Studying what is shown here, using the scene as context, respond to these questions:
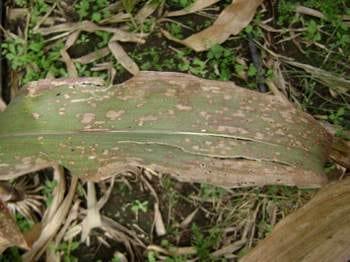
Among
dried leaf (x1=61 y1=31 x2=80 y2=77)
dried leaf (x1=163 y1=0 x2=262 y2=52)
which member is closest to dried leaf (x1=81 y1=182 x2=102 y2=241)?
dried leaf (x1=61 y1=31 x2=80 y2=77)

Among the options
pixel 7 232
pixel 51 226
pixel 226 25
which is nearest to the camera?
pixel 7 232

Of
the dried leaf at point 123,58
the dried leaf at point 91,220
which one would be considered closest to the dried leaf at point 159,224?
the dried leaf at point 91,220

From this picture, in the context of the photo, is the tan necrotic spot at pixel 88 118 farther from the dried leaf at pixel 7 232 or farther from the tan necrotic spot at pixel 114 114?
the dried leaf at pixel 7 232

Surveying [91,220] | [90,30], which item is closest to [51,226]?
[91,220]

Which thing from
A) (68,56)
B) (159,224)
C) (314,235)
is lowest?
(159,224)

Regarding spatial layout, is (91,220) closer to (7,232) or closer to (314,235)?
(7,232)

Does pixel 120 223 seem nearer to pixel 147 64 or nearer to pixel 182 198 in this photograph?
pixel 182 198

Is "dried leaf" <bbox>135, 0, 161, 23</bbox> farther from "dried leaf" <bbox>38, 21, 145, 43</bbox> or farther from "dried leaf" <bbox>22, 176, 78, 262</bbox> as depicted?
"dried leaf" <bbox>22, 176, 78, 262</bbox>
